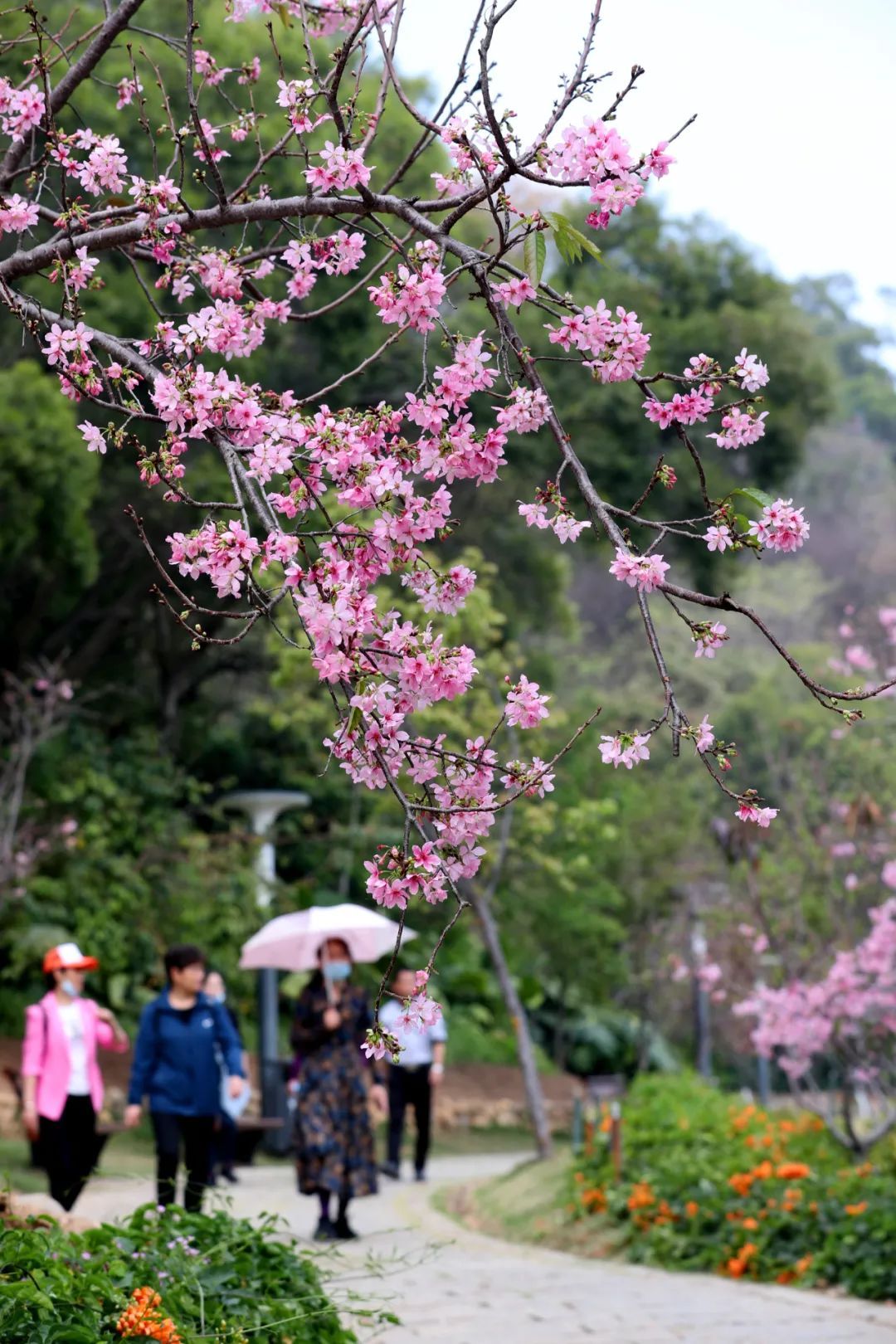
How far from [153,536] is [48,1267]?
1461 cm

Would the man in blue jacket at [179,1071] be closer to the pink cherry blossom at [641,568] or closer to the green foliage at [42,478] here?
the pink cherry blossom at [641,568]

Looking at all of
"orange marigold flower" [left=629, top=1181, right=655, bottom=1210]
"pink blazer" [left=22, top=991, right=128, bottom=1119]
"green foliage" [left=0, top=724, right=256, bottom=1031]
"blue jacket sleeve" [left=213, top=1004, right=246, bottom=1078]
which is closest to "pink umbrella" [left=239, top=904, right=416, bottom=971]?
"orange marigold flower" [left=629, top=1181, right=655, bottom=1210]

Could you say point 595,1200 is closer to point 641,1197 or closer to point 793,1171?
point 641,1197

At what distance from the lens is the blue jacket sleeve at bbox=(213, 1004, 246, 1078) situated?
7641 mm

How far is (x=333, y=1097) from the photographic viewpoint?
8312 mm

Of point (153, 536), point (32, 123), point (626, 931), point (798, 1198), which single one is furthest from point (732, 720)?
point (32, 123)

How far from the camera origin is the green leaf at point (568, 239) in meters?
3.25

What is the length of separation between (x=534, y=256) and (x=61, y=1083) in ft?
16.9

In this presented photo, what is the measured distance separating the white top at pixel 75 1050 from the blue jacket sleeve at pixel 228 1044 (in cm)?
61

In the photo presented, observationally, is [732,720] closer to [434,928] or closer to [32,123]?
[434,928]

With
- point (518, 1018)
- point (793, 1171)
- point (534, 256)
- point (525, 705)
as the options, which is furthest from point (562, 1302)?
point (518, 1018)

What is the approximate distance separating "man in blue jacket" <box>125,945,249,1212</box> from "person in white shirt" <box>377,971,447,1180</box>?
429 centimetres

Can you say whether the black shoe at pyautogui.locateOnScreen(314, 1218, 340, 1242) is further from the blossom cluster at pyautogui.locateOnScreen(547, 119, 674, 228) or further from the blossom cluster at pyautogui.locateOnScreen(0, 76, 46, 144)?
the blossom cluster at pyautogui.locateOnScreen(547, 119, 674, 228)

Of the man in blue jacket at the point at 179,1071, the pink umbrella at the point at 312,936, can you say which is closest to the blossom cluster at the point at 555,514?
the man in blue jacket at the point at 179,1071
